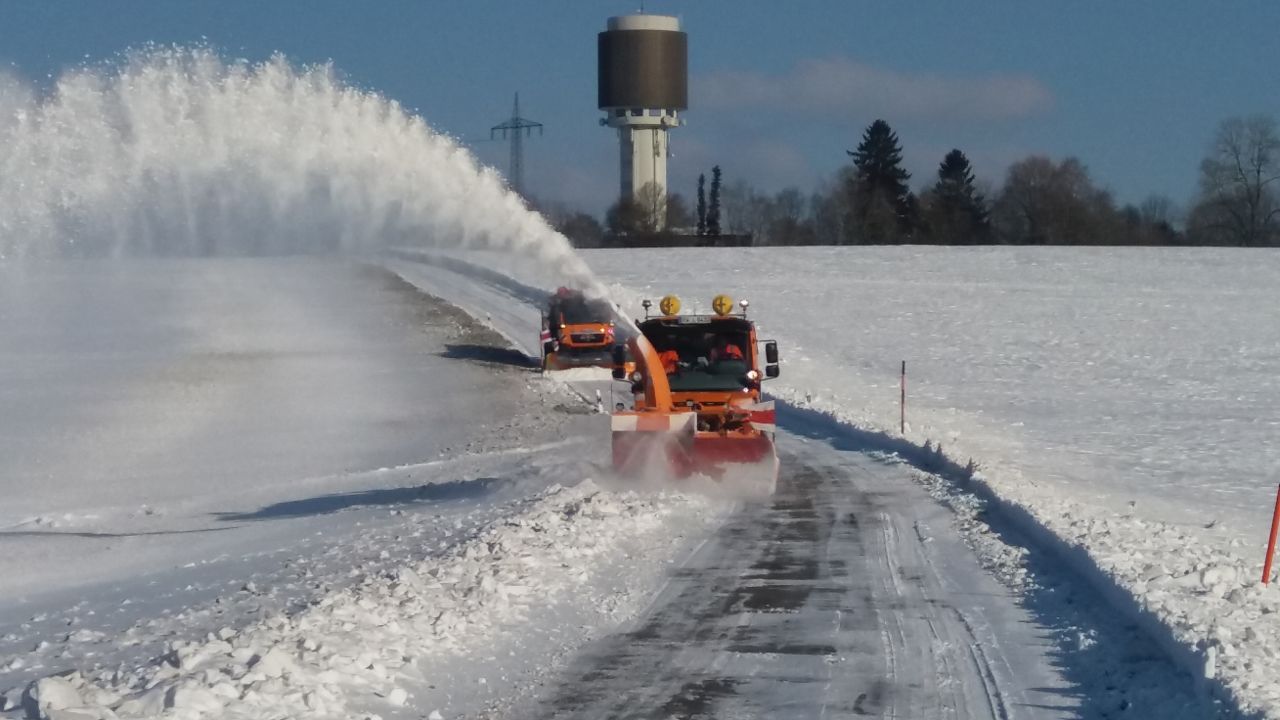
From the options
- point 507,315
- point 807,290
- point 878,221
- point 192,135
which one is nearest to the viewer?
point 192,135

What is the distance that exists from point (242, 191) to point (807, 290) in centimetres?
2995

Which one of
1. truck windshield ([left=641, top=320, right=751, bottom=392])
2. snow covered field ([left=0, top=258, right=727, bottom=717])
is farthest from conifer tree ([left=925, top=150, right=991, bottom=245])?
truck windshield ([left=641, top=320, right=751, bottom=392])

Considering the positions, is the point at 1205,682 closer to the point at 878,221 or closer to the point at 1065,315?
the point at 1065,315

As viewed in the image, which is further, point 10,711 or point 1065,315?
point 1065,315

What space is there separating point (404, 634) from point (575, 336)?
24421mm

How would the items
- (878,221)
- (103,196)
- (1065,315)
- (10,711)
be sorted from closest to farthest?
(10,711) < (103,196) < (1065,315) < (878,221)

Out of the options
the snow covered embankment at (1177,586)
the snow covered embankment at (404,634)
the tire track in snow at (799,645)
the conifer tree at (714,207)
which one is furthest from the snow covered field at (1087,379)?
the conifer tree at (714,207)

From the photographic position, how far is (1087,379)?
1375 inches

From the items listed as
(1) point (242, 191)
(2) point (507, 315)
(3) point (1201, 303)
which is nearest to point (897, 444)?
(1) point (242, 191)

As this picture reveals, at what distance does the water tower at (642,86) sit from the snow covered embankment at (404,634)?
342ft

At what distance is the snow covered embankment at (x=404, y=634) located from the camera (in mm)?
7035

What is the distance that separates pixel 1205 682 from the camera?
25.7ft

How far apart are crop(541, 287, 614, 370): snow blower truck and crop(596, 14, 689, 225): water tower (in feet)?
274

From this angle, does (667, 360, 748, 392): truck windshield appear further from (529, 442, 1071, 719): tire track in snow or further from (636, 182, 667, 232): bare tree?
(636, 182, 667, 232): bare tree
